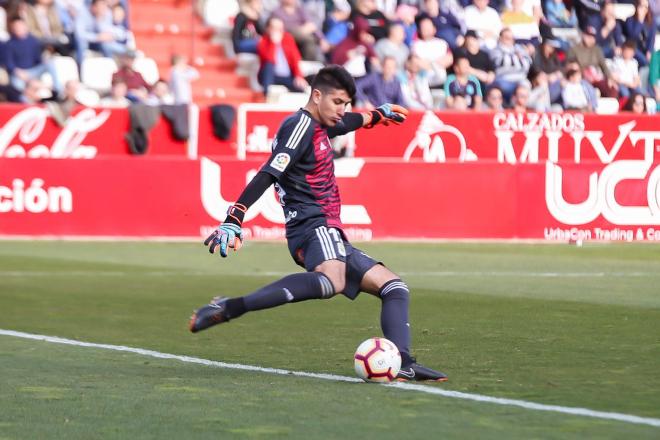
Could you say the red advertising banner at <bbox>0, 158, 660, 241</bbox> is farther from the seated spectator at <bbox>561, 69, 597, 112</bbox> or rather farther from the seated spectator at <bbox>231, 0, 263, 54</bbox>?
the seated spectator at <bbox>231, 0, 263, 54</bbox>

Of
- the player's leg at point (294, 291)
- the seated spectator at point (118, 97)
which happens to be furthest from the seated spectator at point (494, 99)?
the player's leg at point (294, 291)

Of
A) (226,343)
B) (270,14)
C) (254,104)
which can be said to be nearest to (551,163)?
(254,104)

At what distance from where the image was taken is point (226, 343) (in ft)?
34.4

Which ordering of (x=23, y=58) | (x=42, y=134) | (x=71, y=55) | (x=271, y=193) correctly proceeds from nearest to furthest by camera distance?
(x=271, y=193) < (x=42, y=134) < (x=23, y=58) < (x=71, y=55)

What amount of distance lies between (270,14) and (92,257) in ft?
28.4

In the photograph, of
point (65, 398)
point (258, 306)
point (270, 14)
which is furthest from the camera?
point (270, 14)

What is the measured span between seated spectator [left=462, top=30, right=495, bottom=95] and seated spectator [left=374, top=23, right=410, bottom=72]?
1.03m

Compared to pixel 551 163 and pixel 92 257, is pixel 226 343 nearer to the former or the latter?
pixel 92 257

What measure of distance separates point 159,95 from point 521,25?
7462 millimetres

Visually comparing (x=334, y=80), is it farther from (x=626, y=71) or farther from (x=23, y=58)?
(x=626, y=71)

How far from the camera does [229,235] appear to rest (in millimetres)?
8203

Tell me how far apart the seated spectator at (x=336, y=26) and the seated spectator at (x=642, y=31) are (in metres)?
5.62

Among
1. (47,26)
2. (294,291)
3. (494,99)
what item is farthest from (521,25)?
(294,291)

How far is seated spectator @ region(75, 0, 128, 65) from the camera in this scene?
79.7ft
